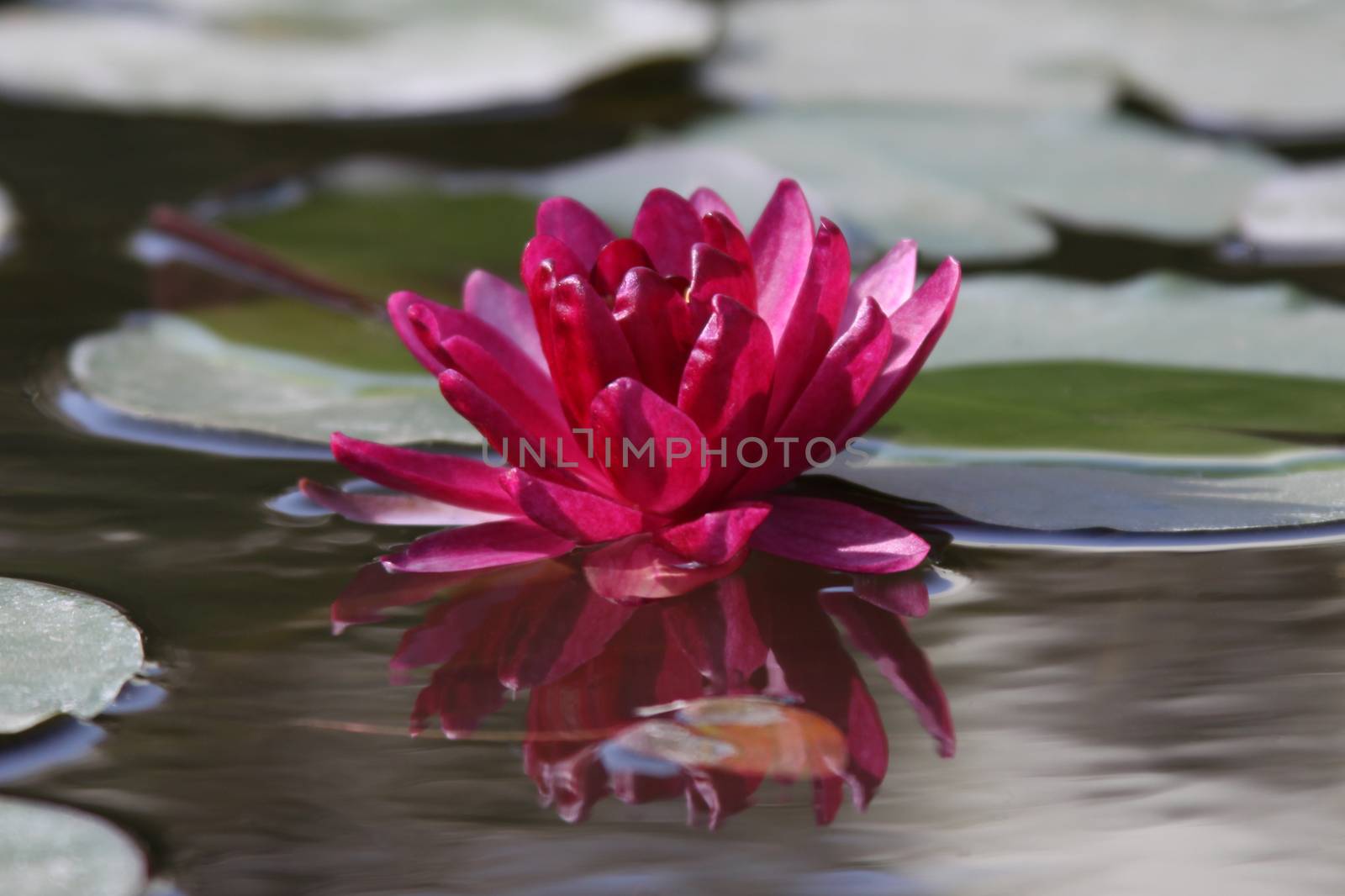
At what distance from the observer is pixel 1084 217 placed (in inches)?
80.7

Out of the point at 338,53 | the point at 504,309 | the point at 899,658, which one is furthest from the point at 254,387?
the point at 338,53

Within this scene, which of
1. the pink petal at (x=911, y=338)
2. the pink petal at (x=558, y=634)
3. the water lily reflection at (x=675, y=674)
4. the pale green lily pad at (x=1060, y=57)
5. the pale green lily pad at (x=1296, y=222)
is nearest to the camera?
the water lily reflection at (x=675, y=674)

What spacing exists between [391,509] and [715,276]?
343 millimetres

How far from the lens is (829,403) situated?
108 centimetres

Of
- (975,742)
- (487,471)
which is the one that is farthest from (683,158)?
(975,742)

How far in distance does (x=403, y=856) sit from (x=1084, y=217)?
1544 millimetres

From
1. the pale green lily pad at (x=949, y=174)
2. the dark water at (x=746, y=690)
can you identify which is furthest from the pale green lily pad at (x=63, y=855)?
the pale green lily pad at (x=949, y=174)

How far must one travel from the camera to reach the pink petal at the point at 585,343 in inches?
40.2

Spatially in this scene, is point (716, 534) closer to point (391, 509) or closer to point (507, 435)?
point (507, 435)

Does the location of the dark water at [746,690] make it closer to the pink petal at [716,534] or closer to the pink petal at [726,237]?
the pink petal at [716,534]

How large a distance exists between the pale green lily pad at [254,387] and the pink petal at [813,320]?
0.34 meters

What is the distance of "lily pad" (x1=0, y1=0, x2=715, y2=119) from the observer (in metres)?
2.56

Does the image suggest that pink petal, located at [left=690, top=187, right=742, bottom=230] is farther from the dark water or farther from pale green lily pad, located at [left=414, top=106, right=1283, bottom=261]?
pale green lily pad, located at [left=414, top=106, right=1283, bottom=261]

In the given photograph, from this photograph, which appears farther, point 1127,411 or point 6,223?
point 6,223
